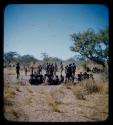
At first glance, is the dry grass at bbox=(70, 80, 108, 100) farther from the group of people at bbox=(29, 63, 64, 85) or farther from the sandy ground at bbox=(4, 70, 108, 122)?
the group of people at bbox=(29, 63, 64, 85)

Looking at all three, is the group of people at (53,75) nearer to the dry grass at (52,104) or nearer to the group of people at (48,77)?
the group of people at (48,77)

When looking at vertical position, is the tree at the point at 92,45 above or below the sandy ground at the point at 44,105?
above

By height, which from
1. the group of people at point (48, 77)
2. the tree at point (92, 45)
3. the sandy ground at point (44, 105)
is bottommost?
the sandy ground at point (44, 105)

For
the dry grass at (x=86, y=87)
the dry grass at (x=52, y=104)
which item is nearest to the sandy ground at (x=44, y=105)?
the dry grass at (x=52, y=104)

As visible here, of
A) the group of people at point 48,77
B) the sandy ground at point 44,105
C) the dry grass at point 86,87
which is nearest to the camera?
the sandy ground at point 44,105

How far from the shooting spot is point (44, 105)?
3438 mm

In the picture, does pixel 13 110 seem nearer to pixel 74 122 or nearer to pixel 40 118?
pixel 40 118

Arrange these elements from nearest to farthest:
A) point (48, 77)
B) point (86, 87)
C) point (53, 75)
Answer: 1. point (48, 77)
2. point (53, 75)
3. point (86, 87)

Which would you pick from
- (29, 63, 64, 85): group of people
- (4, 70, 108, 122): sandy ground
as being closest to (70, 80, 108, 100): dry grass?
(4, 70, 108, 122): sandy ground

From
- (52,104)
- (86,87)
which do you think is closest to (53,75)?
(52,104)

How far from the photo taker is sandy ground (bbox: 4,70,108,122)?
306 centimetres

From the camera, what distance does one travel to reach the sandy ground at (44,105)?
3062 mm

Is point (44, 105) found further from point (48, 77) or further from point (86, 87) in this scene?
point (86, 87)
